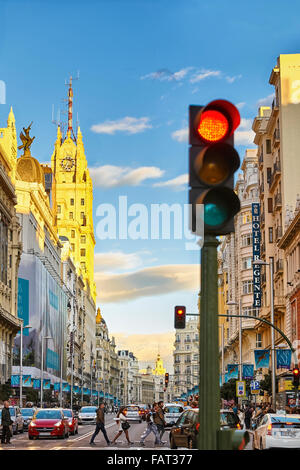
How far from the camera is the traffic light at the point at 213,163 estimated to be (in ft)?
20.6

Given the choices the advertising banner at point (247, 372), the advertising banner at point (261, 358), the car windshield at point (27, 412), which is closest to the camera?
the advertising banner at point (261, 358)

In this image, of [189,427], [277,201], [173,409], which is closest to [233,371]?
[173,409]

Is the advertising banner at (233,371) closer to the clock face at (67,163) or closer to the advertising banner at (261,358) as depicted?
the advertising banner at (261,358)

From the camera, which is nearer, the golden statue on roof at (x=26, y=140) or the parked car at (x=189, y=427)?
the parked car at (x=189, y=427)

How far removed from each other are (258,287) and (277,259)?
7742 mm

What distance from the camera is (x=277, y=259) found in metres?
68.0

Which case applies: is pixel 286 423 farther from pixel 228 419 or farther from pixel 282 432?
pixel 228 419

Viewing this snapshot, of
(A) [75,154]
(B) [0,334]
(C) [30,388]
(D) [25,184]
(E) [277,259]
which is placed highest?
(A) [75,154]

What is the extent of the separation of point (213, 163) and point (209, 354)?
140 cm

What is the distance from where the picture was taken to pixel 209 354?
20.6ft

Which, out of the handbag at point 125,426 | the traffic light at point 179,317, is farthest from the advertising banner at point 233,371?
the traffic light at point 179,317

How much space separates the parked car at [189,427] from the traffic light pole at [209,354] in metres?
16.3

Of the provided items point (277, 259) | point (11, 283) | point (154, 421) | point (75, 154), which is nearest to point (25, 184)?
point (11, 283)
